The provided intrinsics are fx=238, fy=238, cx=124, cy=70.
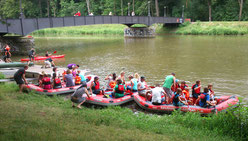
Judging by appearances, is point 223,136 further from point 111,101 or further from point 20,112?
point 20,112

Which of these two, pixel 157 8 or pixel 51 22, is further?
pixel 157 8

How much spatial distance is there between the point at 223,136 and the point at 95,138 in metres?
4.05

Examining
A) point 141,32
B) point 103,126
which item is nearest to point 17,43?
point 103,126

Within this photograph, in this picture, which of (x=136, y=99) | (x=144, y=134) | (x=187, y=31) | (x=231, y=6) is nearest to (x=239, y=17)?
(x=231, y=6)

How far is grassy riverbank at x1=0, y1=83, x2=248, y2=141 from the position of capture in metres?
6.69

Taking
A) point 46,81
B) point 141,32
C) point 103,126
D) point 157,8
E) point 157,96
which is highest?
point 157,8

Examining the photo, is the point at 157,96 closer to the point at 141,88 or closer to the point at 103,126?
the point at 141,88

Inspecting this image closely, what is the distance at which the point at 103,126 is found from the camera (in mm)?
7648

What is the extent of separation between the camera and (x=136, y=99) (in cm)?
1162

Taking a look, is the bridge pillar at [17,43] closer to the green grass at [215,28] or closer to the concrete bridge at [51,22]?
the concrete bridge at [51,22]

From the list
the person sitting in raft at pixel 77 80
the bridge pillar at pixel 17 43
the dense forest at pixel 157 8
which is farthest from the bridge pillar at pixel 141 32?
the person sitting in raft at pixel 77 80

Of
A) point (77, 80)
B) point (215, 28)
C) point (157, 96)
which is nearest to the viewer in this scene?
point (157, 96)

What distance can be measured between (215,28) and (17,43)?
132 feet

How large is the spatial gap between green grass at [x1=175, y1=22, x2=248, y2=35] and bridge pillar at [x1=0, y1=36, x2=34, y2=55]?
3706 centimetres
